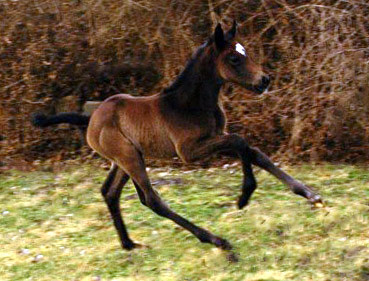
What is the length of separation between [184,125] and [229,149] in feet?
1.64

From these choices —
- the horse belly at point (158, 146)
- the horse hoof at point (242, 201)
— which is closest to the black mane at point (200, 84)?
the horse belly at point (158, 146)

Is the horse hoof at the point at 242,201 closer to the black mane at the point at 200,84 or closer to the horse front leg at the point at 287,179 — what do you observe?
the horse front leg at the point at 287,179

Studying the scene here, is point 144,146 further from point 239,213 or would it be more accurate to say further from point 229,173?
point 229,173

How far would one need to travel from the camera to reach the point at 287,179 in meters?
5.95

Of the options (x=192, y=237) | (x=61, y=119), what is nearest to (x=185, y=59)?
(x=61, y=119)

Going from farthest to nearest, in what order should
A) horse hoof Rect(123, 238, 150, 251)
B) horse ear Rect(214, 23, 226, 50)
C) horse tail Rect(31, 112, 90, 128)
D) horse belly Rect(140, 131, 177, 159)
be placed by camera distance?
1. horse tail Rect(31, 112, 90, 128)
2. horse hoof Rect(123, 238, 150, 251)
3. horse belly Rect(140, 131, 177, 159)
4. horse ear Rect(214, 23, 226, 50)

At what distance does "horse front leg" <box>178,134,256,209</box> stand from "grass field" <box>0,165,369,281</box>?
0.58 metres

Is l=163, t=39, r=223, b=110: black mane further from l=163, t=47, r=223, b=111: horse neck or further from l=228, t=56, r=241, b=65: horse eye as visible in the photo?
l=228, t=56, r=241, b=65: horse eye

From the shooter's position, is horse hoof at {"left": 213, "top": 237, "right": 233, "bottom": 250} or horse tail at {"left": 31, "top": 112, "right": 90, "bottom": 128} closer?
horse hoof at {"left": 213, "top": 237, "right": 233, "bottom": 250}

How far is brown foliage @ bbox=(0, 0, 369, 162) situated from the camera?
9.16 m

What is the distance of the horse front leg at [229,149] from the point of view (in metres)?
6.11

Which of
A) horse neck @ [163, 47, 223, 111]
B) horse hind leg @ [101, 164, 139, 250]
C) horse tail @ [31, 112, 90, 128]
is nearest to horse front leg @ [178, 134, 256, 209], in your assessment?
horse neck @ [163, 47, 223, 111]

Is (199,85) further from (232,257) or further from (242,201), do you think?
(232,257)

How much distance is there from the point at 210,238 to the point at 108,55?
18.0ft
